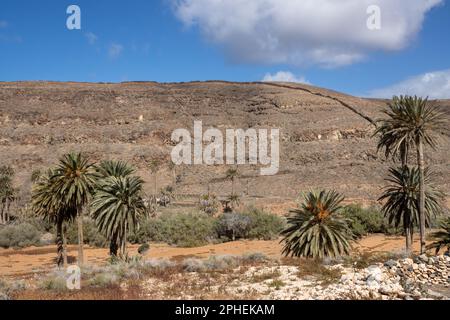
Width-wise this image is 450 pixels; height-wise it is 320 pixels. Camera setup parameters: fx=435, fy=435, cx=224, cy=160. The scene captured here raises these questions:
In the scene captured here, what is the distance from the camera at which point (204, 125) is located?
104125 millimetres

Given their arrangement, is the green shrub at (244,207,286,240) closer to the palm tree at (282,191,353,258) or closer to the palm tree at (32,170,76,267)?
the palm tree at (32,170,76,267)

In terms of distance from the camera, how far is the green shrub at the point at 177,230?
45.0 meters

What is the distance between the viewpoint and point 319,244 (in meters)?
20.9

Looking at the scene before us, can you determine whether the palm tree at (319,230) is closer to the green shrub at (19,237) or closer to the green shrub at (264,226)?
the green shrub at (264,226)

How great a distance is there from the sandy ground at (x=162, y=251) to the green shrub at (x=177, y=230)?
1953mm

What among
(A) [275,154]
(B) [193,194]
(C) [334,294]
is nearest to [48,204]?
(C) [334,294]

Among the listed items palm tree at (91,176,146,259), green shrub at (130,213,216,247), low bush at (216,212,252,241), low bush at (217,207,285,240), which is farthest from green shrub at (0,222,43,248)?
palm tree at (91,176,146,259)

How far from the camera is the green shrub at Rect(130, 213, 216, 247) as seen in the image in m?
45.0

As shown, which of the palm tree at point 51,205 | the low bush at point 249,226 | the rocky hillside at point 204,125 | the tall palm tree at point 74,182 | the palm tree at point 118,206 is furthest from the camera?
the rocky hillside at point 204,125

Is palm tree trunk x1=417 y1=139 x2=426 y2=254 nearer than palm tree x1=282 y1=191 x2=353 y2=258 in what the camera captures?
No

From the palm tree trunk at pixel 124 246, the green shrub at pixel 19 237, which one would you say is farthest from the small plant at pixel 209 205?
the palm tree trunk at pixel 124 246

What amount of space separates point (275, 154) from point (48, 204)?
65853mm

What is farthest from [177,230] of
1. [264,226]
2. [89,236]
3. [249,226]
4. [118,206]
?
[118,206]
